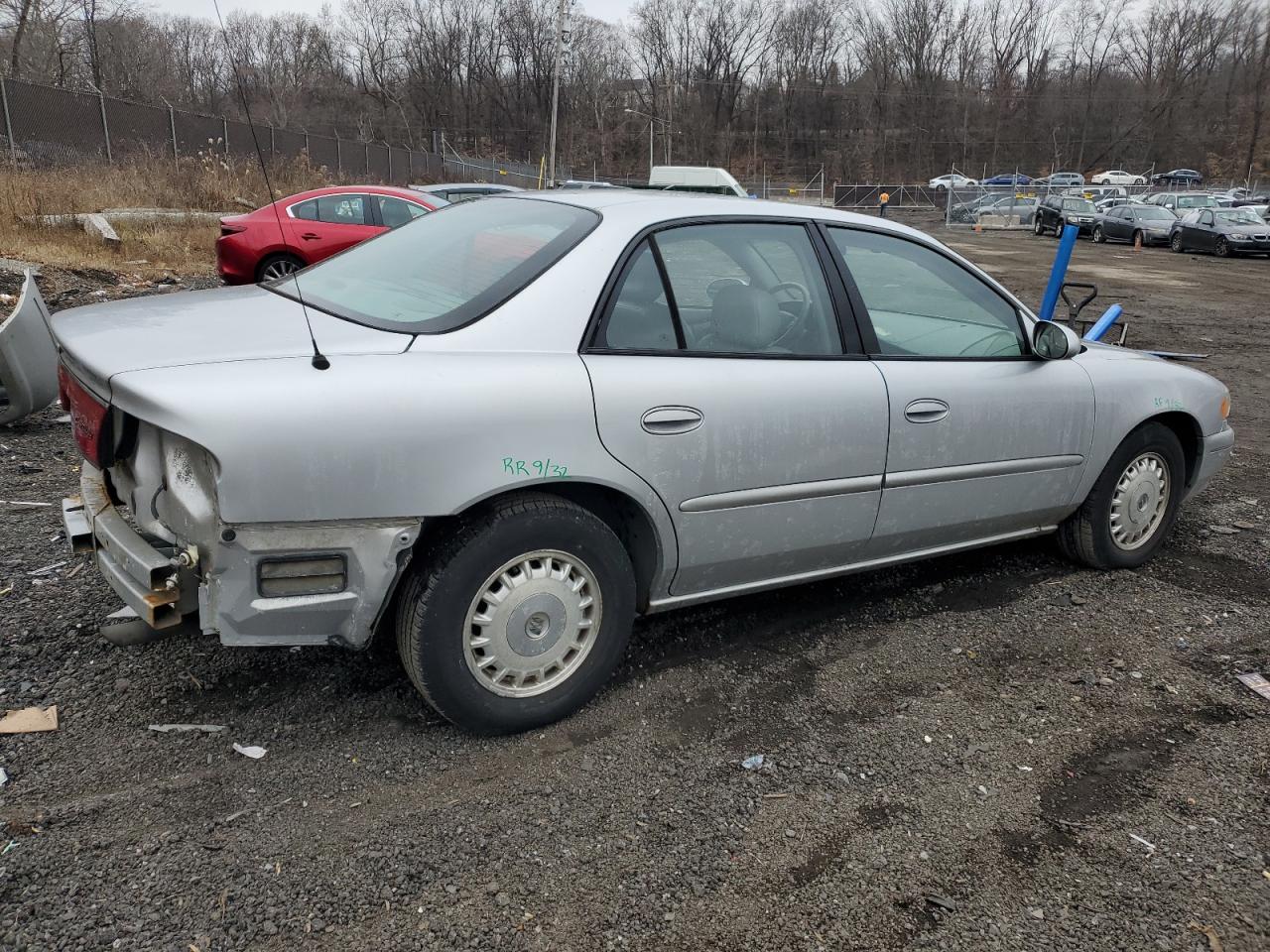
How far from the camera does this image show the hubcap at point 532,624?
2795 mm

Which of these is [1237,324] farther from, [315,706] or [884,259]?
[315,706]

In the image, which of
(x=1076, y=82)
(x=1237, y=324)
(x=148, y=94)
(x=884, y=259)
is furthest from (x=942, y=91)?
(x=884, y=259)

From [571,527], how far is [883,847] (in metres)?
1.21

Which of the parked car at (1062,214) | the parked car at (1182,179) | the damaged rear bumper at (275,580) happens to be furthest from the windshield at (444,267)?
the parked car at (1182,179)

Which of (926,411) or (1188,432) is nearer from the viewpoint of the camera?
(926,411)

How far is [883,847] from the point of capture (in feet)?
8.41

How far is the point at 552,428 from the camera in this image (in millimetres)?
2750

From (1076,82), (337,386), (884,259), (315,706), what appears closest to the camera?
(337,386)

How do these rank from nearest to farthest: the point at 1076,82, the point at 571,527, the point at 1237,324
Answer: the point at 571,527, the point at 1237,324, the point at 1076,82

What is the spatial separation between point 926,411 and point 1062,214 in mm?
34593

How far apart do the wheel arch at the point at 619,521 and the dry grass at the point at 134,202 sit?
10949mm

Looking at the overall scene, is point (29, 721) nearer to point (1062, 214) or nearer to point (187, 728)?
point (187, 728)

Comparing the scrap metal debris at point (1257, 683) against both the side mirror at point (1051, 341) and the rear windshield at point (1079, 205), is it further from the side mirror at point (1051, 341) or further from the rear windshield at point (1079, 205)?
the rear windshield at point (1079, 205)

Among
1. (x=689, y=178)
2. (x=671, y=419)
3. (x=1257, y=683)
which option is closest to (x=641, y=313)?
(x=671, y=419)
